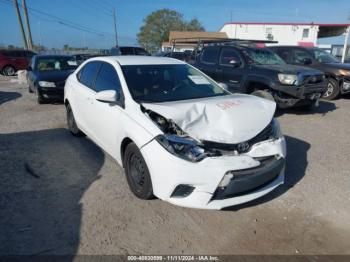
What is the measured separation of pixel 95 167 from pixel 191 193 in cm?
208

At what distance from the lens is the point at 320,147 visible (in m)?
5.39

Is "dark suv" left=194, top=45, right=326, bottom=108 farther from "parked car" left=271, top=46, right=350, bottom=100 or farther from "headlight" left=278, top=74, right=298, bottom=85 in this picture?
"parked car" left=271, top=46, right=350, bottom=100

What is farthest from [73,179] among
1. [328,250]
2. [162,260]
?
[328,250]

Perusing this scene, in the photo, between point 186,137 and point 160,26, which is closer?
point 186,137

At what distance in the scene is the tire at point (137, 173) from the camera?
10.8ft

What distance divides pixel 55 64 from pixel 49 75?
1.30 m

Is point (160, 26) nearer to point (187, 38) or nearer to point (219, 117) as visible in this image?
point (187, 38)

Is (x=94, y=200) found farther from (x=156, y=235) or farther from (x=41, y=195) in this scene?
(x=156, y=235)

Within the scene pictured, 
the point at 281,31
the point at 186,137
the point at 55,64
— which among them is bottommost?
the point at 186,137

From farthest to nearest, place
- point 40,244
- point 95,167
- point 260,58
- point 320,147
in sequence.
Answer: point 260,58
point 320,147
point 95,167
point 40,244

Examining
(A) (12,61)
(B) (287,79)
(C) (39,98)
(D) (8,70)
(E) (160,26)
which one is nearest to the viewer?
(B) (287,79)

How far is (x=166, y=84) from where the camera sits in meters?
4.20

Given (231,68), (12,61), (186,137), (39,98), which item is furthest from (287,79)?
(12,61)

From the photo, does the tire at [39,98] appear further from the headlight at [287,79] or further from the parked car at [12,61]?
the parked car at [12,61]
